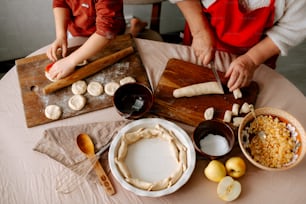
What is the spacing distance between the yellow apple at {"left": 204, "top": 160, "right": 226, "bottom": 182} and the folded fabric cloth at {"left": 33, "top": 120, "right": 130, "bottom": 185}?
11.1 inches

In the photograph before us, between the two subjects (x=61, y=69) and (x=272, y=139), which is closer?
(x=272, y=139)

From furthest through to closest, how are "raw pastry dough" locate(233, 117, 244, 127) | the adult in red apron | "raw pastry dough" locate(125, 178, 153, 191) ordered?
the adult in red apron < "raw pastry dough" locate(233, 117, 244, 127) < "raw pastry dough" locate(125, 178, 153, 191)

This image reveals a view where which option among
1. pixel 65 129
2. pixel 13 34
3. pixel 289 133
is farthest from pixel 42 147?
pixel 13 34

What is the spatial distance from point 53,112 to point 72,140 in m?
0.12

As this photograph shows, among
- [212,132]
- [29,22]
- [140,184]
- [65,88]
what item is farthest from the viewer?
[29,22]

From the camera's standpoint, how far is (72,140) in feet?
3.26

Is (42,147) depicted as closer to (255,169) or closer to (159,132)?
(159,132)

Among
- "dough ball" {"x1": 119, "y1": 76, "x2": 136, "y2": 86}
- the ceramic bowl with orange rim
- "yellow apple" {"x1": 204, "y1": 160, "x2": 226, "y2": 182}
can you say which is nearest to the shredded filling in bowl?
the ceramic bowl with orange rim

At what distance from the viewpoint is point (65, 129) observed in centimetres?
101

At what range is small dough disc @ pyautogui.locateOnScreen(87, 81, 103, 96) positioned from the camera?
3.58ft

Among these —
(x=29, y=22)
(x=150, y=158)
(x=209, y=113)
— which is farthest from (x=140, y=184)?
(x=29, y=22)

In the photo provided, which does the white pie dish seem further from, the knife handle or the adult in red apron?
the adult in red apron

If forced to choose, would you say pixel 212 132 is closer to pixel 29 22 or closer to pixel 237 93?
pixel 237 93

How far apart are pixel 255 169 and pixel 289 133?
0.48 ft
